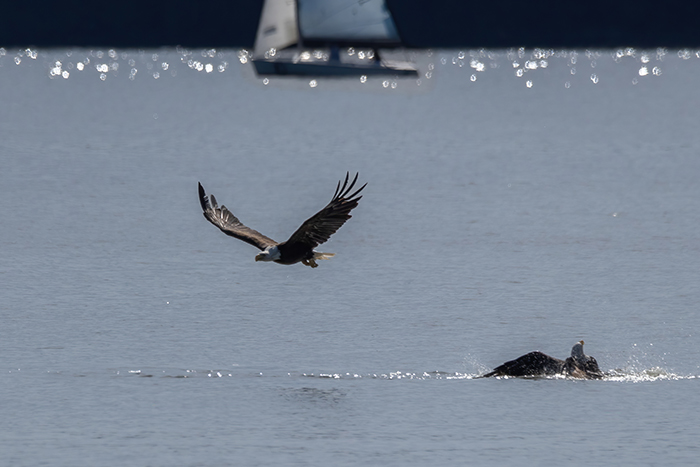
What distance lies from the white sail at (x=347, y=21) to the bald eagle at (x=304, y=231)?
57255mm

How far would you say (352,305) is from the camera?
23.1m

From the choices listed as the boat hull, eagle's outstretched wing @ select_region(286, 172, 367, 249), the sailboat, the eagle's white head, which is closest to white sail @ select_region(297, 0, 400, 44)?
the sailboat

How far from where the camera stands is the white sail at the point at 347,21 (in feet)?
250

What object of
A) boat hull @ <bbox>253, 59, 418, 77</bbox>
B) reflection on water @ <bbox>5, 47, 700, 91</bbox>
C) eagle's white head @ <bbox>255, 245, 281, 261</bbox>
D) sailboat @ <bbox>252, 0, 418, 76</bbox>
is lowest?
eagle's white head @ <bbox>255, 245, 281, 261</bbox>

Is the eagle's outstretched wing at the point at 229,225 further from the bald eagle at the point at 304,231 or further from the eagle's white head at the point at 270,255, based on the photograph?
the eagle's white head at the point at 270,255

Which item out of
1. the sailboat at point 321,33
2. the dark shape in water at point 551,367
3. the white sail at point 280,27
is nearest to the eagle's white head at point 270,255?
the dark shape in water at point 551,367

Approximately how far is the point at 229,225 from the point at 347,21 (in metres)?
58.9

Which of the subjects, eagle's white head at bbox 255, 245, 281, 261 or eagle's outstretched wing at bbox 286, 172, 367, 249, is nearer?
eagle's outstretched wing at bbox 286, 172, 367, 249

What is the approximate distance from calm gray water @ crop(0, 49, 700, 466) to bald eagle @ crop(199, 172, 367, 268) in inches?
63.6

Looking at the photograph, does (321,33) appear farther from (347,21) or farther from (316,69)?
(316,69)

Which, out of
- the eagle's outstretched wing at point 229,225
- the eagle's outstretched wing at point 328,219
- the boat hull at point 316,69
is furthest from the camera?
the boat hull at point 316,69

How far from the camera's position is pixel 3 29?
173 metres

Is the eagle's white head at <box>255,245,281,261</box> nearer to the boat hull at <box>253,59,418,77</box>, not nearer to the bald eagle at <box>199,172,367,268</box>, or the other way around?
the bald eagle at <box>199,172,367,268</box>

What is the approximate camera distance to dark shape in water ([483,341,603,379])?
719 inches
